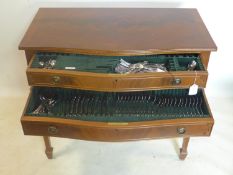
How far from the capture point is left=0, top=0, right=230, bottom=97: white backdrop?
153 centimetres

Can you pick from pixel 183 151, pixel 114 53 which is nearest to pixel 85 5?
pixel 114 53

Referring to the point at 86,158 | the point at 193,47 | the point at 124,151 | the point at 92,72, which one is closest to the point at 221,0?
the point at 193,47

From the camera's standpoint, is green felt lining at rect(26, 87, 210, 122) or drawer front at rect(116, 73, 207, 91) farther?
green felt lining at rect(26, 87, 210, 122)

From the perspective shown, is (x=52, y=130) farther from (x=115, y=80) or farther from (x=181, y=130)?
(x=181, y=130)

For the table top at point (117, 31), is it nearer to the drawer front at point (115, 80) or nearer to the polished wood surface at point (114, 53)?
the polished wood surface at point (114, 53)

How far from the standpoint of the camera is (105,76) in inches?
43.6

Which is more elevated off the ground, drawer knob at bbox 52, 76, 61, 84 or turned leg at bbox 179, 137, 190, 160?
drawer knob at bbox 52, 76, 61, 84

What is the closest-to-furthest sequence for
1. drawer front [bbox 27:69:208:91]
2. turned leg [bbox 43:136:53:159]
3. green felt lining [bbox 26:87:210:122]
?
drawer front [bbox 27:69:208:91] → green felt lining [bbox 26:87:210:122] → turned leg [bbox 43:136:53:159]

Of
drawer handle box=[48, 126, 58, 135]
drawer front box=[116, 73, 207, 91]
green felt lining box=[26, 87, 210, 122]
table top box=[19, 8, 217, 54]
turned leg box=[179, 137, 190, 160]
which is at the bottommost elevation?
turned leg box=[179, 137, 190, 160]

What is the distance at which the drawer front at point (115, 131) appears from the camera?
3.79 feet

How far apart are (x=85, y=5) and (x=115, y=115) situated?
628 mm

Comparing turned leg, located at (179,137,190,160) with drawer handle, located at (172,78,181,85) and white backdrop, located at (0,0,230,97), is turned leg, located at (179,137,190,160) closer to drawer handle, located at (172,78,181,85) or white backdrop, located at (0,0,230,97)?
drawer handle, located at (172,78,181,85)

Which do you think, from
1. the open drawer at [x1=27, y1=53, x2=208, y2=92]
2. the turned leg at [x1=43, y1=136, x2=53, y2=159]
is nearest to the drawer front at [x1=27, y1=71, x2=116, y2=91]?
the open drawer at [x1=27, y1=53, x2=208, y2=92]

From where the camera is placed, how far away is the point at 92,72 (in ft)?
3.78
